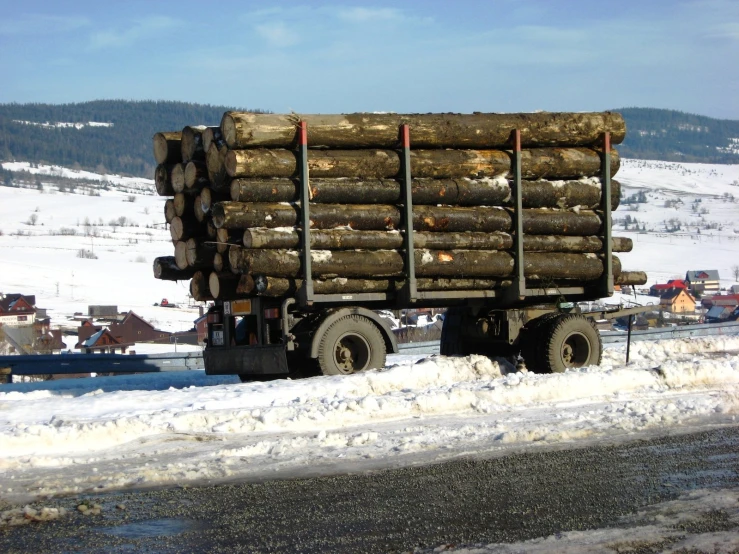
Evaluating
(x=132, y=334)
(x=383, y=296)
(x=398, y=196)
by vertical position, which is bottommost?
Answer: (x=132, y=334)

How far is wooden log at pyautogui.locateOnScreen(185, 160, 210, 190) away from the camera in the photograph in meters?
13.7

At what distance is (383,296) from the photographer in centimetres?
1384

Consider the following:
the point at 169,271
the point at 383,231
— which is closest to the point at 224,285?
the point at 169,271

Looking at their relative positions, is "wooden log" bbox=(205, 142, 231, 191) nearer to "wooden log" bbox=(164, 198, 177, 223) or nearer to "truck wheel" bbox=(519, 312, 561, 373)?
"wooden log" bbox=(164, 198, 177, 223)

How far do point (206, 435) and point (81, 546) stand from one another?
10.9 feet

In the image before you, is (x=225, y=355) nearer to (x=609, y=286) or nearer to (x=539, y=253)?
(x=539, y=253)

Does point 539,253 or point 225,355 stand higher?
point 539,253

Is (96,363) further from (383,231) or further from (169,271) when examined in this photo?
(383,231)

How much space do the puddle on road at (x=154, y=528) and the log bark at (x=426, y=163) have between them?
6877 millimetres

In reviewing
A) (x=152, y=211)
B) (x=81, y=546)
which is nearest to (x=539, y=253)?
(x=81, y=546)

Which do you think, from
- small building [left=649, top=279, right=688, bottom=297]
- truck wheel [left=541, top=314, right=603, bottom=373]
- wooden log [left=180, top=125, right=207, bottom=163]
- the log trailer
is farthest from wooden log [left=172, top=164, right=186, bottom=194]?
small building [left=649, top=279, right=688, bottom=297]

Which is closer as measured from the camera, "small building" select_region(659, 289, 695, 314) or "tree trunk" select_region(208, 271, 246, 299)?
"tree trunk" select_region(208, 271, 246, 299)

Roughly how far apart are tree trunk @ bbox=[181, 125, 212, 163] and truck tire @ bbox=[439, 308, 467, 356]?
4661 mm

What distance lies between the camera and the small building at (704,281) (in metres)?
99.0
